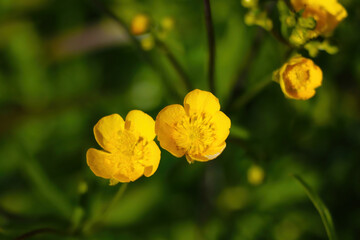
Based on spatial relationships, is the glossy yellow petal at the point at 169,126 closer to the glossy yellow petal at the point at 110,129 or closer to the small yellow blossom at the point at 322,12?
the glossy yellow petal at the point at 110,129

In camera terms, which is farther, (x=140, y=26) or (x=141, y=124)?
(x=140, y=26)

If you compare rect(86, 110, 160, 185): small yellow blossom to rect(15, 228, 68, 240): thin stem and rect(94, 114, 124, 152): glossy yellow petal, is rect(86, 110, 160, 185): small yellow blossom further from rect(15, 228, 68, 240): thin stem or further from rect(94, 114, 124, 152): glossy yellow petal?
rect(15, 228, 68, 240): thin stem

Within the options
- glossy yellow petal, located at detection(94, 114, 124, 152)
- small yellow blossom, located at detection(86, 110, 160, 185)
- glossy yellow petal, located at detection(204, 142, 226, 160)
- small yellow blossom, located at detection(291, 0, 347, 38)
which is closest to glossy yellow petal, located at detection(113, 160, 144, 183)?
small yellow blossom, located at detection(86, 110, 160, 185)

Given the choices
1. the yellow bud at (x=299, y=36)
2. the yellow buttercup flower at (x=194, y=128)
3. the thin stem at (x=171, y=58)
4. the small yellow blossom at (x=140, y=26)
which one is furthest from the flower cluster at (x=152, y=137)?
the small yellow blossom at (x=140, y=26)

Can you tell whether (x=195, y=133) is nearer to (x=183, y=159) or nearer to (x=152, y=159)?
(x=152, y=159)

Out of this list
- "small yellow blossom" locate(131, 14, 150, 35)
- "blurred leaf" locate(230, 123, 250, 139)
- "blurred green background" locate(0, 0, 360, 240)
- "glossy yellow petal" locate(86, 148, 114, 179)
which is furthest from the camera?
"blurred green background" locate(0, 0, 360, 240)

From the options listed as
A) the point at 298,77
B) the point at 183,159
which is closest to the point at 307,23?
the point at 298,77
